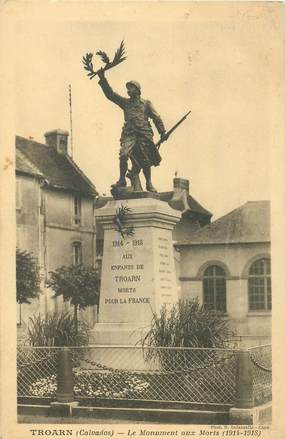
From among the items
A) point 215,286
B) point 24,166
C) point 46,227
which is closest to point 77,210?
point 46,227

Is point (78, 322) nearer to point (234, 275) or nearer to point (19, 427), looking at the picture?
point (19, 427)

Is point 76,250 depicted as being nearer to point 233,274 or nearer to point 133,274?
point 233,274

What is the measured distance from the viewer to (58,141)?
2562 centimetres

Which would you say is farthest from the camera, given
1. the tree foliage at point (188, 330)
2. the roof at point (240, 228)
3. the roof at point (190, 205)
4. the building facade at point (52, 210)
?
the roof at point (190, 205)

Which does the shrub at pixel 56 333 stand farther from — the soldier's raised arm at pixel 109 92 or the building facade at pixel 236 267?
the building facade at pixel 236 267

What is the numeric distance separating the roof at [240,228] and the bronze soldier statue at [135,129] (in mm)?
14953

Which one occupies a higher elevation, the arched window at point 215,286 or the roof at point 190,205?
the roof at point 190,205

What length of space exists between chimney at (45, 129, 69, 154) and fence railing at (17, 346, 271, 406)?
598 inches

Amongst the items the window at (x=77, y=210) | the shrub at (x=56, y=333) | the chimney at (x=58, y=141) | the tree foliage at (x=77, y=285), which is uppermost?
the chimney at (x=58, y=141)

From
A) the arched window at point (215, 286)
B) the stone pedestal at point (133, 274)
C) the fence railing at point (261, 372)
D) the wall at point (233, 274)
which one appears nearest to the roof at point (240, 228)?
the wall at point (233, 274)

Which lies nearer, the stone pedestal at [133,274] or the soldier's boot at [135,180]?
the stone pedestal at [133,274]

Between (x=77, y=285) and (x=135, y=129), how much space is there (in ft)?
36.2

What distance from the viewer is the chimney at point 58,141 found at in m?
25.6

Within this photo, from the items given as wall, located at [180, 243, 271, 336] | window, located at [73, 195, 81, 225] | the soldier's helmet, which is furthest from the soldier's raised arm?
wall, located at [180, 243, 271, 336]
